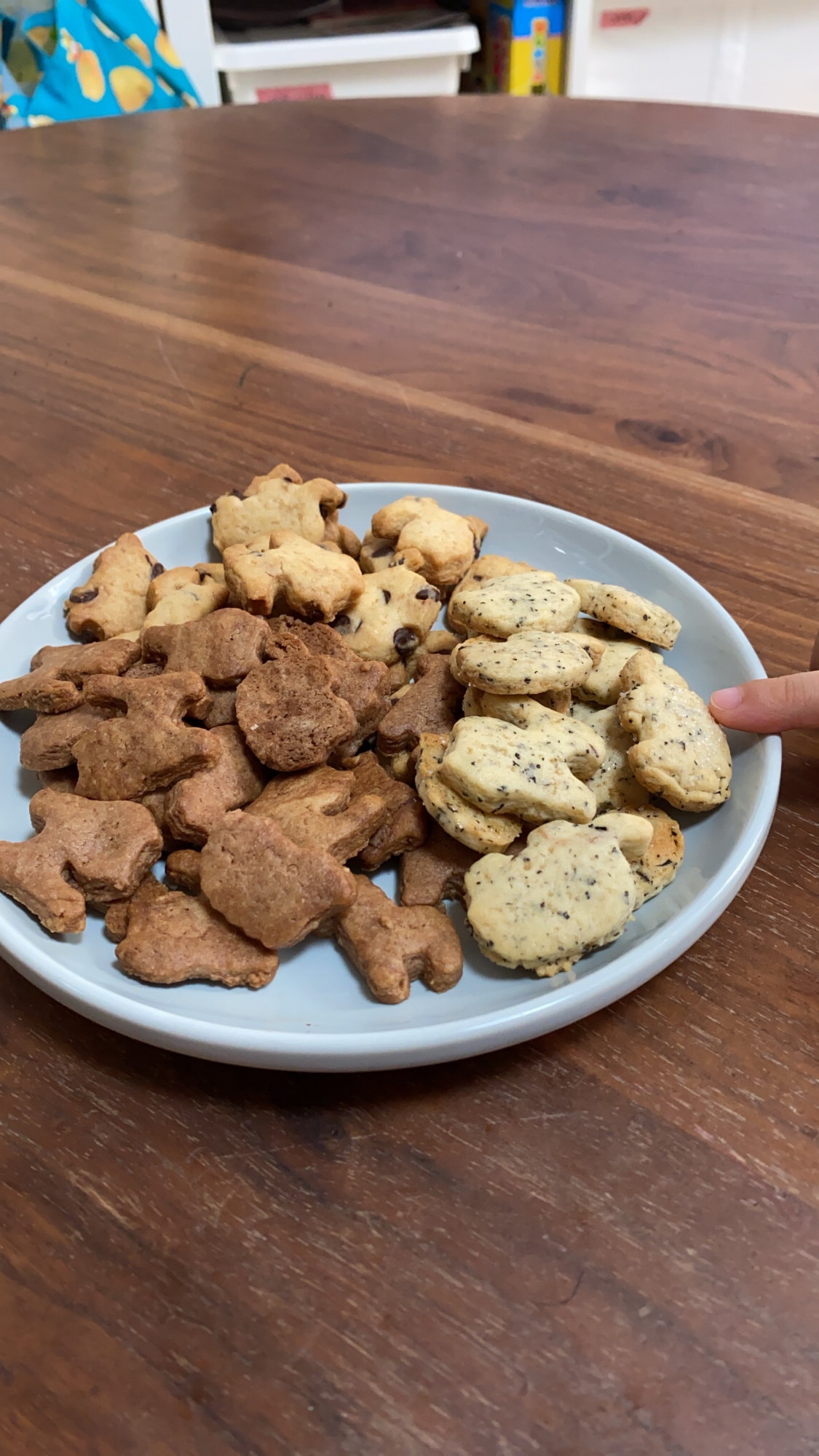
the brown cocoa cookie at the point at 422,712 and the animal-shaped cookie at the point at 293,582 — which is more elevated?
the animal-shaped cookie at the point at 293,582

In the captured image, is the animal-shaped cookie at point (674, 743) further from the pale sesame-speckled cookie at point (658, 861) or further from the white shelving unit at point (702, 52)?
the white shelving unit at point (702, 52)

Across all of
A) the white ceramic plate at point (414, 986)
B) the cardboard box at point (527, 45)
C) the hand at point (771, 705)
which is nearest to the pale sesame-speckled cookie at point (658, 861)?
the white ceramic plate at point (414, 986)

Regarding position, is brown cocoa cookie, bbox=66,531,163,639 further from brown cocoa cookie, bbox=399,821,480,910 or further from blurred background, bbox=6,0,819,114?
blurred background, bbox=6,0,819,114

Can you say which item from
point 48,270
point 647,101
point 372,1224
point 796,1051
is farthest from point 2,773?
point 647,101

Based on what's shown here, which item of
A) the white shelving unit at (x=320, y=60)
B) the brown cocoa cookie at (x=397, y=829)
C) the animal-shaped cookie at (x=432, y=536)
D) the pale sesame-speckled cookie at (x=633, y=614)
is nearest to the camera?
the brown cocoa cookie at (x=397, y=829)

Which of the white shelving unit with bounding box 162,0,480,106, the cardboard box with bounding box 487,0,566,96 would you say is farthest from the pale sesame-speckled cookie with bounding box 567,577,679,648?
the cardboard box with bounding box 487,0,566,96

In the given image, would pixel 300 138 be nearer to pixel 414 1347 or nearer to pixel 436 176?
pixel 436 176
